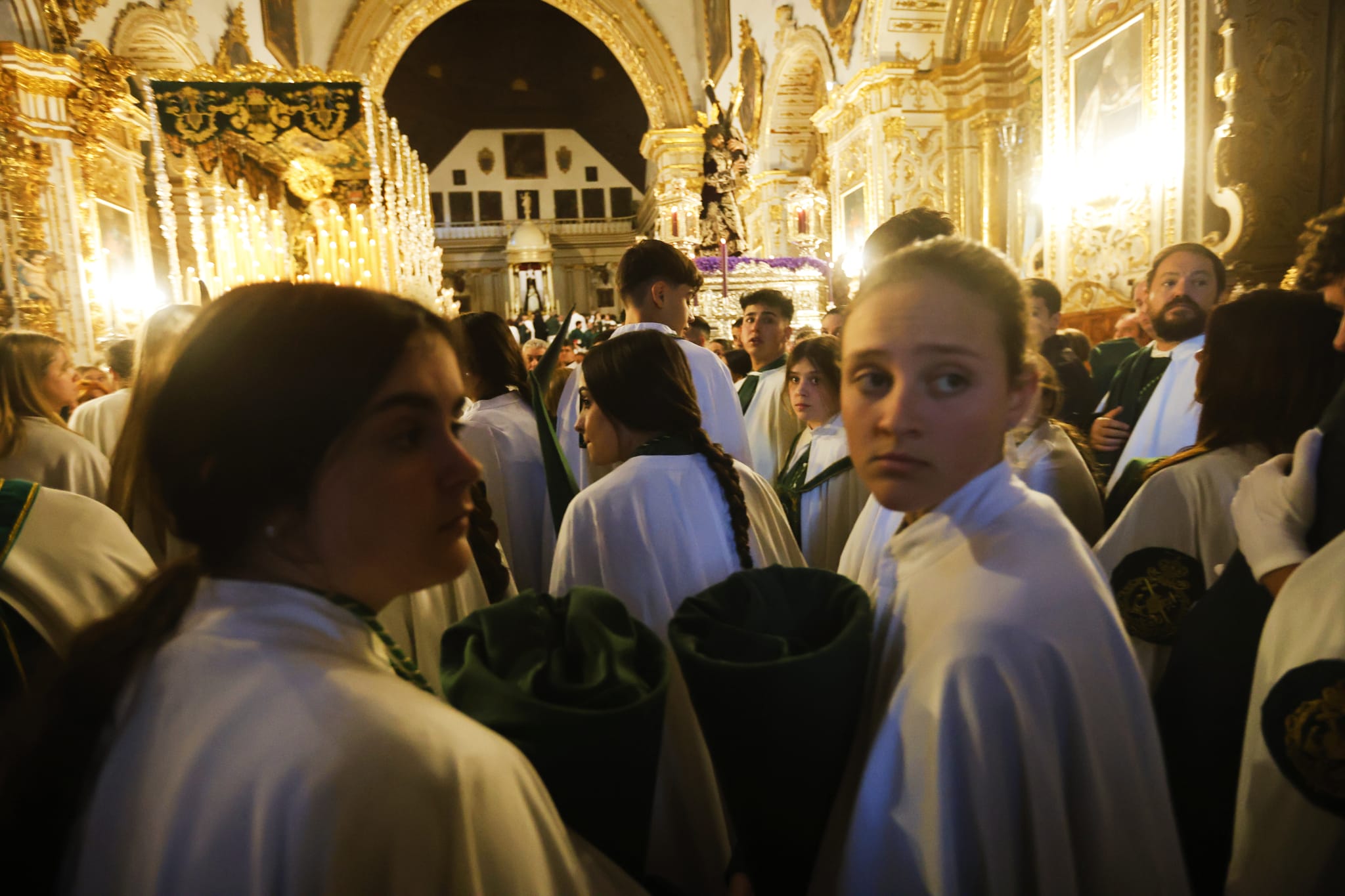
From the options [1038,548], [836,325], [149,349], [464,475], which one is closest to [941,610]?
[1038,548]

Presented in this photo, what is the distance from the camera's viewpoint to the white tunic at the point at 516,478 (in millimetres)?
3109

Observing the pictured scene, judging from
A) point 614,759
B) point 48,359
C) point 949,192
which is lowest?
point 614,759

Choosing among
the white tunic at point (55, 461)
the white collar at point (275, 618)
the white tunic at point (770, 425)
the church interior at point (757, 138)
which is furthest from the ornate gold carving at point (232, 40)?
the white collar at point (275, 618)

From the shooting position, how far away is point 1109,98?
21.4ft

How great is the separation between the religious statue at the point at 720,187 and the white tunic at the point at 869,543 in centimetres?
1147

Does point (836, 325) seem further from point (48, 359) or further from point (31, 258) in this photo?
point (31, 258)

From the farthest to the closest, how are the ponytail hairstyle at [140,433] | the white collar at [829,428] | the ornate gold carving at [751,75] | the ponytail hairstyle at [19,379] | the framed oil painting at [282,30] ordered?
1. the framed oil painting at [282,30]
2. the ornate gold carving at [751,75]
3. the white collar at [829,428]
4. the ponytail hairstyle at [19,379]
5. the ponytail hairstyle at [140,433]

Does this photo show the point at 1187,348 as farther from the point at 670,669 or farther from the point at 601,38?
the point at 601,38

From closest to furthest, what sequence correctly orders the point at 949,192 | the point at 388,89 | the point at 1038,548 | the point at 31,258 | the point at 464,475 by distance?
the point at 464,475, the point at 1038,548, the point at 31,258, the point at 949,192, the point at 388,89

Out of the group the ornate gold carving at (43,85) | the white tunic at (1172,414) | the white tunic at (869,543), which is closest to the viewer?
the white tunic at (869,543)

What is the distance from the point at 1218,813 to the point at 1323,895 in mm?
386

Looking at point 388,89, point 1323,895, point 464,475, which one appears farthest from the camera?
point 388,89

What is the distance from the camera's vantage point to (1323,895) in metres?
1.14

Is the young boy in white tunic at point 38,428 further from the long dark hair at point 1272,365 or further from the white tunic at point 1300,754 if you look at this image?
the long dark hair at point 1272,365
